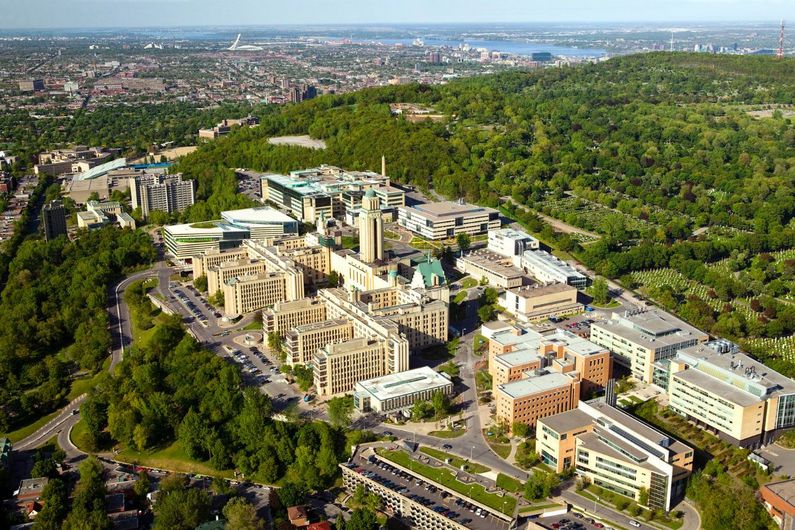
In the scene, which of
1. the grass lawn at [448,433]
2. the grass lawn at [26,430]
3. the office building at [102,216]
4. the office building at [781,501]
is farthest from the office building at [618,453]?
the office building at [102,216]

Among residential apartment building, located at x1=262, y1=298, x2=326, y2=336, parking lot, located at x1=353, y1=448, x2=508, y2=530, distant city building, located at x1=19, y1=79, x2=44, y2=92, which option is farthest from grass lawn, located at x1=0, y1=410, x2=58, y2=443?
distant city building, located at x1=19, y1=79, x2=44, y2=92

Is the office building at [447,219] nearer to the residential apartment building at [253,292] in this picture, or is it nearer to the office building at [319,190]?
the office building at [319,190]

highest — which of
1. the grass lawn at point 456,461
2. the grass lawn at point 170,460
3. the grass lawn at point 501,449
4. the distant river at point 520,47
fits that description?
the distant river at point 520,47

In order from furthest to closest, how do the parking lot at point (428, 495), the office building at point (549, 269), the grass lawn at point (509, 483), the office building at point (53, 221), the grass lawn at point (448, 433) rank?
1. the office building at point (53, 221)
2. the office building at point (549, 269)
3. the grass lawn at point (448, 433)
4. the grass lawn at point (509, 483)
5. the parking lot at point (428, 495)

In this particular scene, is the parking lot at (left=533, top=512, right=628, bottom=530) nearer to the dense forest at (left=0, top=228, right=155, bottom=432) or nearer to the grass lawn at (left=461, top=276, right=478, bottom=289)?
the dense forest at (left=0, top=228, right=155, bottom=432)

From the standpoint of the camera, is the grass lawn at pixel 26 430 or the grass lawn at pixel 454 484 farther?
the grass lawn at pixel 26 430

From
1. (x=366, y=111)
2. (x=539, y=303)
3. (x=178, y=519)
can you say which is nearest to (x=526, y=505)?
(x=178, y=519)

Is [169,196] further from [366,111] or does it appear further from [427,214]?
[366,111]
